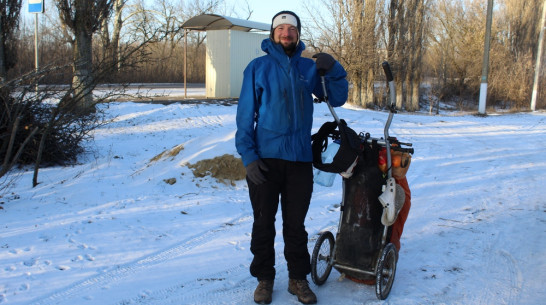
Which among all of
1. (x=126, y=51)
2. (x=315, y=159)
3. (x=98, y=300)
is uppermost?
(x=126, y=51)

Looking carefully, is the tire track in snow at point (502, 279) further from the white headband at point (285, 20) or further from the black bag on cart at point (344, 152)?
the white headband at point (285, 20)

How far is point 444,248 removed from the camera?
14.5ft

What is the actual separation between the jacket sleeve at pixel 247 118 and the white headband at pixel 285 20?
366 mm

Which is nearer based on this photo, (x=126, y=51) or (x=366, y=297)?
(x=366, y=297)

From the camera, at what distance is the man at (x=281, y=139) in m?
3.23

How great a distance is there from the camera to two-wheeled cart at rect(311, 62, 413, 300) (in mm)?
3398

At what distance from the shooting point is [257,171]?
3.14 metres

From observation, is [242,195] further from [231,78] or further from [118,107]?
[231,78]

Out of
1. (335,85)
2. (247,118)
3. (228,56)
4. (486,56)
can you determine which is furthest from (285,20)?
(486,56)

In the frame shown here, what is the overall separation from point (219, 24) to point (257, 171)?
16.5 metres

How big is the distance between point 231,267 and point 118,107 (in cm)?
1167

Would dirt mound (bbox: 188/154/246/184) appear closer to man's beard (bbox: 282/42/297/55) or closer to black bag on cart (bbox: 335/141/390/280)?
black bag on cart (bbox: 335/141/390/280)

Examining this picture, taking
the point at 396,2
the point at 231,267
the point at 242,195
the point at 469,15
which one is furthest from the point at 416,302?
the point at 469,15

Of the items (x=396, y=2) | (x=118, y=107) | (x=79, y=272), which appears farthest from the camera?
(x=396, y=2)
